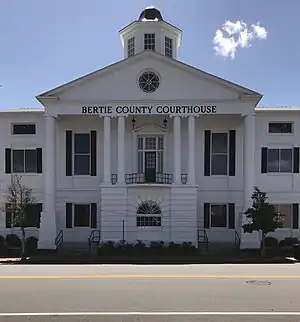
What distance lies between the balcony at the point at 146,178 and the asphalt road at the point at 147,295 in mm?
14496

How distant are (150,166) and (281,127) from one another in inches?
319

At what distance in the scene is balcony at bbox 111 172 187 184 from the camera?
30469 mm

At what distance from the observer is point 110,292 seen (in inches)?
481

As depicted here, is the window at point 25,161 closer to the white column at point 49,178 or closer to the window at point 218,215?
the white column at point 49,178

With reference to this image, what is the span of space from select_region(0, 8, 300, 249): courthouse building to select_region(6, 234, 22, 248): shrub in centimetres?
75

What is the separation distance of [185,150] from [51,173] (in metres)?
7.88

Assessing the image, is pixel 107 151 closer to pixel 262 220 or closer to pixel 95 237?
pixel 95 237

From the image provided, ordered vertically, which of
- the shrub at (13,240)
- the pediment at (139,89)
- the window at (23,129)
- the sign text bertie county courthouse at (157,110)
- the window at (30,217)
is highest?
the pediment at (139,89)

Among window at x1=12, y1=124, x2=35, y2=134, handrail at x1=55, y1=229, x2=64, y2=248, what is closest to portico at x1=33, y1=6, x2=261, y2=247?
handrail at x1=55, y1=229, x2=64, y2=248

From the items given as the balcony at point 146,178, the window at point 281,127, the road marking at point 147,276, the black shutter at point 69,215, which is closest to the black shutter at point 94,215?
the black shutter at point 69,215

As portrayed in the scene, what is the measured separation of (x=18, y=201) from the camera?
1093 inches

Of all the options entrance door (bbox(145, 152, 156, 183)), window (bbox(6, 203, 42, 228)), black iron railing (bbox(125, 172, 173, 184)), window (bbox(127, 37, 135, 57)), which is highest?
window (bbox(127, 37, 135, 57))

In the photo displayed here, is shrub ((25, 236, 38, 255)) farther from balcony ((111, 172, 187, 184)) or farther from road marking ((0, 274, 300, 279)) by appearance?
road marking ((0, 274, 300, 279))

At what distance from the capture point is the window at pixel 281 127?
3120cm
